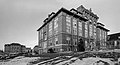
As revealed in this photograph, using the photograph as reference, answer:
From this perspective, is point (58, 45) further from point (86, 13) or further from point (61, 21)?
point (86, 13)

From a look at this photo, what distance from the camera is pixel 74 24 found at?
47.5m

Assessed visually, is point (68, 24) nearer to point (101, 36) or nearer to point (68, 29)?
point (68, 29)

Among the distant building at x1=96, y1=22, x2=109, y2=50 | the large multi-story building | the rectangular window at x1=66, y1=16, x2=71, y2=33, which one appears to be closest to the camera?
the large multi-story building

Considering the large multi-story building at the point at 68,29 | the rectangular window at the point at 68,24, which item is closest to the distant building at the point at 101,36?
the large multi-story building at the point at 68,29

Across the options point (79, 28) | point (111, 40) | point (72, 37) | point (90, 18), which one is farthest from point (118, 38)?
point (72, 37)

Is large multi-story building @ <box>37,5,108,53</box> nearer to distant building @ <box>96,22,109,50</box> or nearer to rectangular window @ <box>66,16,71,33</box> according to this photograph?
rectangular window @ <box>66,16,71,33</box>

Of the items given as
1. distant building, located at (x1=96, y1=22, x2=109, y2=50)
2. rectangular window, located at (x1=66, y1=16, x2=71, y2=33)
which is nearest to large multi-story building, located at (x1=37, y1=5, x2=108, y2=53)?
rectangular window, located at (x1=66, y1=16, x2=71, y2=33)

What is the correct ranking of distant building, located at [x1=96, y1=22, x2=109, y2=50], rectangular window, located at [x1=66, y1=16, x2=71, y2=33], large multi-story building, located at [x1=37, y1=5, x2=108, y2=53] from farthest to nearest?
distant building, located at [x1=96, y1=22, x2=109, y2=50] → rectangular window, located at [x1=66, y1=16, x2=71, y2=33] → large multi-story building, located at [x1=37, y1=5, x2=108, y2=53]

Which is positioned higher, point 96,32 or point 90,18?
point 90,18

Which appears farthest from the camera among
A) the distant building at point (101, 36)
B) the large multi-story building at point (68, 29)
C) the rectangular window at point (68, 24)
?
the distant building at point (101, 36)

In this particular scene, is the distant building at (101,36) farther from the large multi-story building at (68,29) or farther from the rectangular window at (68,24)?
the rectangular window at (68,24)

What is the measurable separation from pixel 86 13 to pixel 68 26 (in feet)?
60.2

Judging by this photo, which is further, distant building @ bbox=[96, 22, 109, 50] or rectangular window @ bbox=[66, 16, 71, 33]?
distant building @ bbox=[96, 22, 109, 50]

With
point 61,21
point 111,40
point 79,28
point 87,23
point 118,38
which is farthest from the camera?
point 111,40
